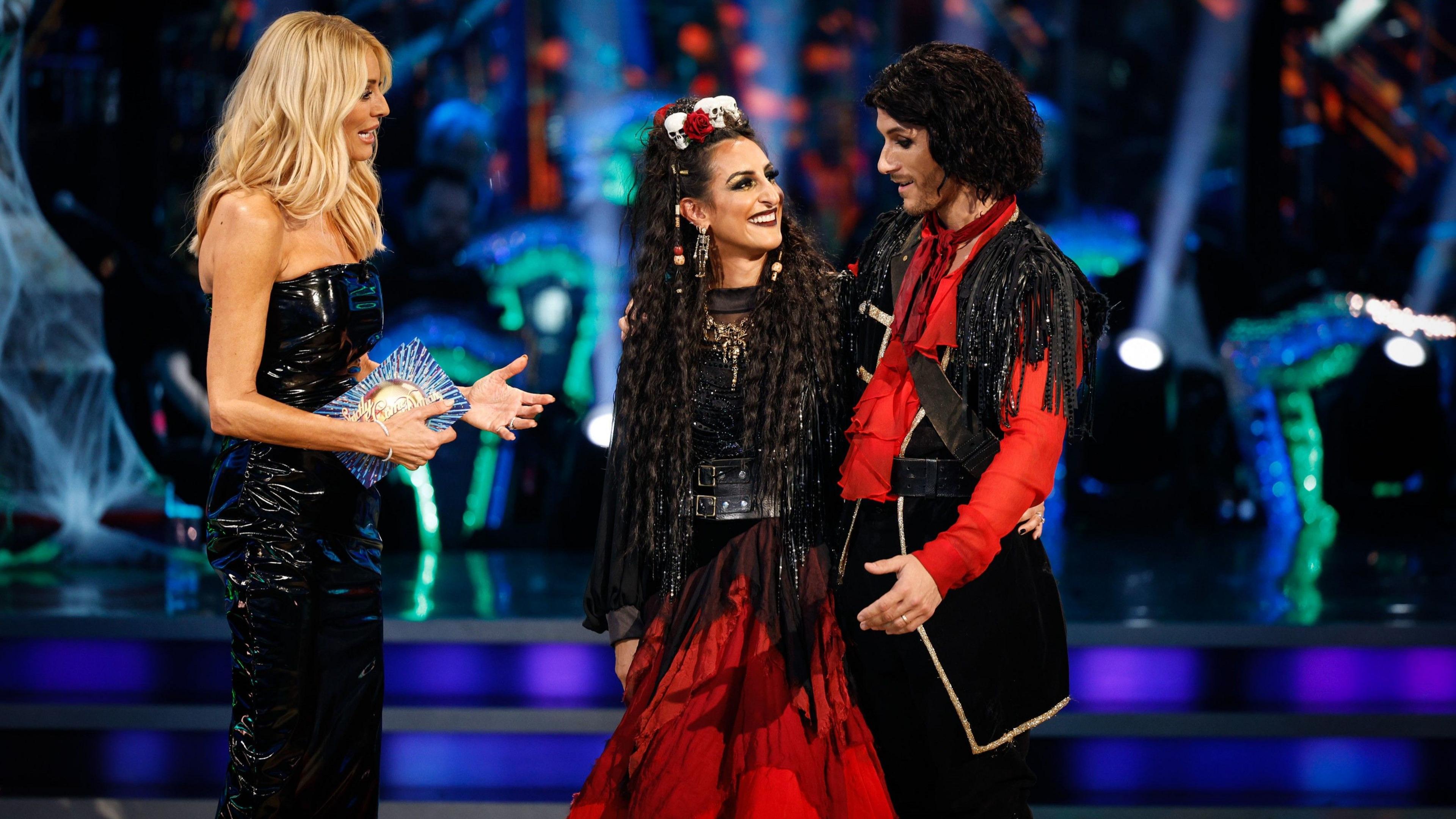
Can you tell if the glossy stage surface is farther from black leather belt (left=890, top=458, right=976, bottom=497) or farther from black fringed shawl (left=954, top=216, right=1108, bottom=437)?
black fringed shawl (left=954, top=216, right=1108, bottom=437)

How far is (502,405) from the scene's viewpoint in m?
2.11

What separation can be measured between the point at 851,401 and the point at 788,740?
594 millimetres

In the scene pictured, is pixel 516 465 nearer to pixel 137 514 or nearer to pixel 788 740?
pixel 137 514

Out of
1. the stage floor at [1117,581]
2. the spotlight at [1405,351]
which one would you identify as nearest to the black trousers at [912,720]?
the stage floor at [1117,581]

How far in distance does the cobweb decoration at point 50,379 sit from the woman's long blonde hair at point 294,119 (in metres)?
3.64

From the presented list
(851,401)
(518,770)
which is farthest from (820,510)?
(518,770)

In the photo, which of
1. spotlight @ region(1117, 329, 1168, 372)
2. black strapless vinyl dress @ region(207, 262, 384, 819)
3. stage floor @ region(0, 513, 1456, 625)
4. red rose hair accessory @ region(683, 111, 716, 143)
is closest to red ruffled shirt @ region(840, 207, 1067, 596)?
red rose hair accessory @ region(683, 111, 716, 143)

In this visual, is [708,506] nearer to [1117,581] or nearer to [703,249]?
[703,249]

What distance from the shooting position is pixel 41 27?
522 centimetres

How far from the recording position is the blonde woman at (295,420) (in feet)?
6.17

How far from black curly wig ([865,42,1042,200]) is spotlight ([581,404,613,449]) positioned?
3.59 m

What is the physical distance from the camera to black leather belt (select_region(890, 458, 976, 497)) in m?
1.85

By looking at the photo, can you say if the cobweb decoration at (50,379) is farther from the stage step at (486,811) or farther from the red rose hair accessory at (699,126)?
the red rose hair accessory at (699,126)

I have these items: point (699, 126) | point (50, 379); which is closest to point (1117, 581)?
point (699, 126)
